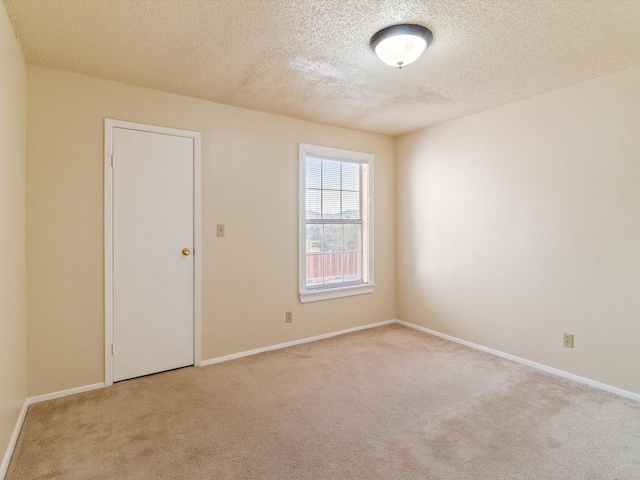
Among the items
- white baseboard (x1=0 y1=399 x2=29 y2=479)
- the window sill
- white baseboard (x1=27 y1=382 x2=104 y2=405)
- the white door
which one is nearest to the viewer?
white baseboard (x1=0 y1=399 x2=29 y2=479)

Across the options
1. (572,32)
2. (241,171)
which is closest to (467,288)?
(572,32)

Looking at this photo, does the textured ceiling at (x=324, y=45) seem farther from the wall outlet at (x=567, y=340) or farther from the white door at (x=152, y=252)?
the wall outlet at (x=567, y=340)

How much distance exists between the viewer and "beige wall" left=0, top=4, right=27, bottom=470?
1878 millimetres

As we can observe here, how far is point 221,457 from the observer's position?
1927 mm

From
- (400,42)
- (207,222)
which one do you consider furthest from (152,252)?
(400,42)

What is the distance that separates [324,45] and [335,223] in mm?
2193

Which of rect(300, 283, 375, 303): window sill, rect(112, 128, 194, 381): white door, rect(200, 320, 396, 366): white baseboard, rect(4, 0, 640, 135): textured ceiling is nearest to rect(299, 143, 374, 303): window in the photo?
rect(300, 283, 375, 303): window sill

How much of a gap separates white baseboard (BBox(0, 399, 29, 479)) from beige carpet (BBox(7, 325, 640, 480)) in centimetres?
4

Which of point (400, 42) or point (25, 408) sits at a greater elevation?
point (400, 42)

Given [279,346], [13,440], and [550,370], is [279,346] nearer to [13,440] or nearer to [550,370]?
[13,440]

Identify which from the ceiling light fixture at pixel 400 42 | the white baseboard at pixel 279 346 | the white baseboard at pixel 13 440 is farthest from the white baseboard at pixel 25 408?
the ceiling light fixture at pixel 400 42

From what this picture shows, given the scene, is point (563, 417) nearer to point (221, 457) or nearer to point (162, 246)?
point (221, 457)

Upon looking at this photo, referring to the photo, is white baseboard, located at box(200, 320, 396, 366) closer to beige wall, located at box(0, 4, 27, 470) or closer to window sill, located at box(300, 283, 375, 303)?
window sill, located at box(300, 283, 375, 303)

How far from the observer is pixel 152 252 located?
3.01 metres
